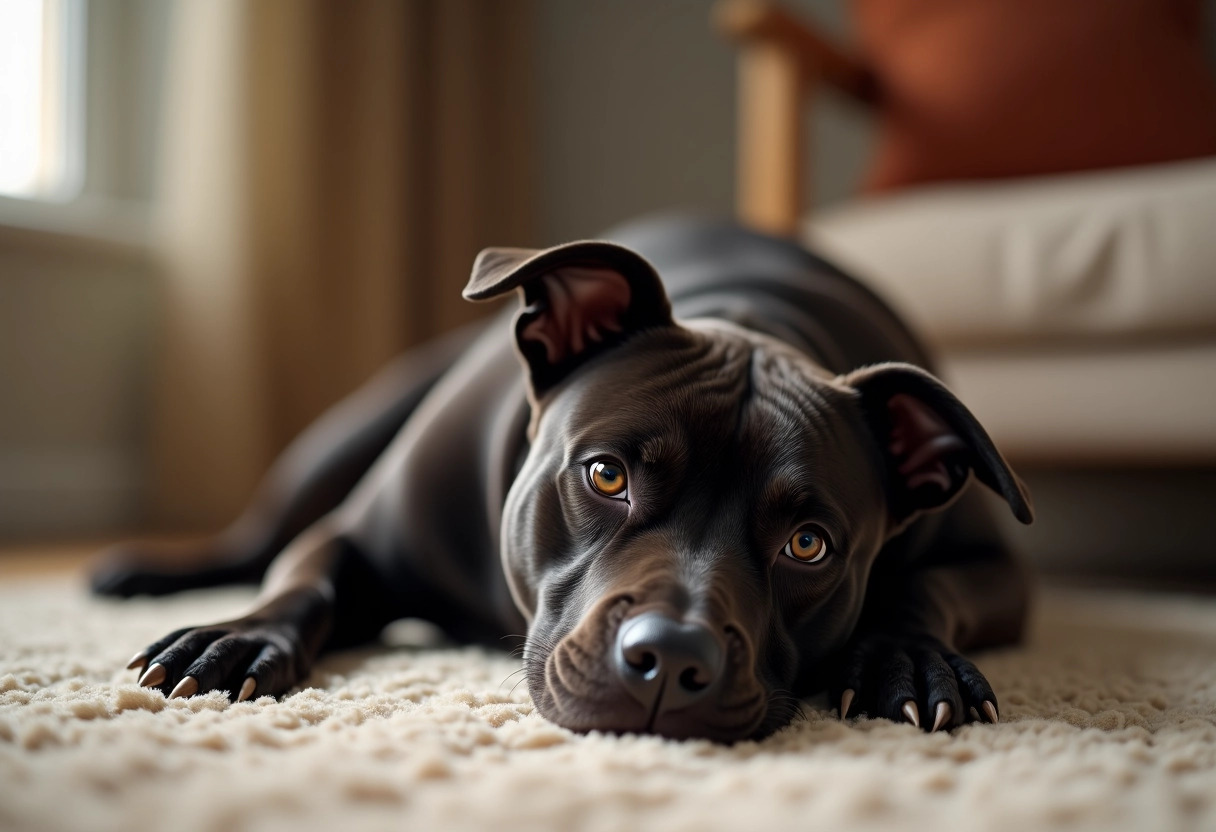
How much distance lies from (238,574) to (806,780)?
71.9 inches

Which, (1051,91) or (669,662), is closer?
(669,662)

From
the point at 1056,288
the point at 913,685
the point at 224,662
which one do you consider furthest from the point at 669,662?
the point at 1056,288

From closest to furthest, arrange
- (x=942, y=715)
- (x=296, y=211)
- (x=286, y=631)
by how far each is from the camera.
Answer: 1. (x=942, y=715)
2. (x=286, y=631)
3. (x=296, y=211)

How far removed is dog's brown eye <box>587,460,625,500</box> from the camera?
1.29 metres

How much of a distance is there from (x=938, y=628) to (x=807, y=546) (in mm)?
320

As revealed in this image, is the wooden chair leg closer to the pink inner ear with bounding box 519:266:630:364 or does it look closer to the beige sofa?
the beige sofa

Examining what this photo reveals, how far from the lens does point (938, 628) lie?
1.47 m

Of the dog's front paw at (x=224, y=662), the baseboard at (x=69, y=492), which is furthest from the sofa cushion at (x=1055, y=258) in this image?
the baseboard at (x=69, y=492)

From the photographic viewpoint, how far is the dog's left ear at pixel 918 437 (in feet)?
4.41

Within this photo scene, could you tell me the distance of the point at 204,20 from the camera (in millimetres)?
3729

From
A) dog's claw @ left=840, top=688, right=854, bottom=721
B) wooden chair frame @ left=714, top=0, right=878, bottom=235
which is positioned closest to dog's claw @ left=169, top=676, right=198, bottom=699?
dog's claw @ left=840, top=688, right=854, bottom=721

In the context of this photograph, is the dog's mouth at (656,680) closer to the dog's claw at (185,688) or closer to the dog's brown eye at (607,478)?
the dog's brown eye at (607,478)

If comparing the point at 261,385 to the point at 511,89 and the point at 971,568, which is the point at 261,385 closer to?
the point at 511,89

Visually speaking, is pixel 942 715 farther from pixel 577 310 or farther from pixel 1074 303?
pixel 1074 303
